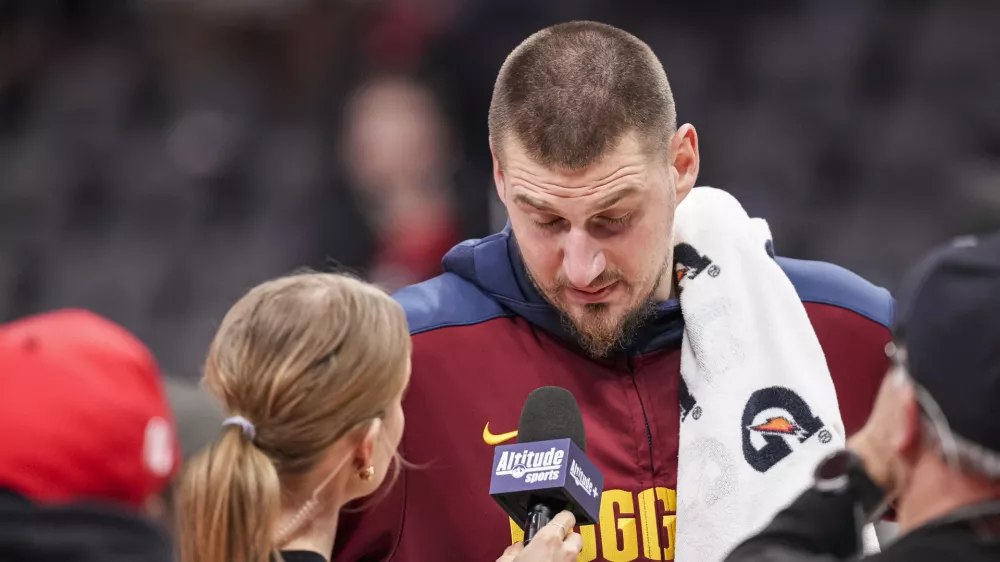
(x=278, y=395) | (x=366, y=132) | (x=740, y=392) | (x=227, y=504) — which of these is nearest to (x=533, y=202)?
(x=740, y=392)

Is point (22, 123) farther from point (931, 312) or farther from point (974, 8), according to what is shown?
point (931, 312)

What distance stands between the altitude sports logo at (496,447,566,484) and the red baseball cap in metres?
0.51

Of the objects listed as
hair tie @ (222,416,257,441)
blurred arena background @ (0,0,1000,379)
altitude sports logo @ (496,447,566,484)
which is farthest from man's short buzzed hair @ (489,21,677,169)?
blurred arena background @ (0,0,1000,379)

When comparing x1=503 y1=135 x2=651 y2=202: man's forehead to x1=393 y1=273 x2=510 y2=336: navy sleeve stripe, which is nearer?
x1=503 y1=135 x2=651 y2=202: man's forehead

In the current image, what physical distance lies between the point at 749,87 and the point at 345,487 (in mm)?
2803

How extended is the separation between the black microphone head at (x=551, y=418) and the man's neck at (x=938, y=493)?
1.65ft

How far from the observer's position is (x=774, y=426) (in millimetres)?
1945

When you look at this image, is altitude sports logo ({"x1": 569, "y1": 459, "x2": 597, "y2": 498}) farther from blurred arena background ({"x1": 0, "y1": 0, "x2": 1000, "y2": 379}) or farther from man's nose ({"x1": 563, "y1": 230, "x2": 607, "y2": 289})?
blurred arena background ({"x1": 0, "y1": 0, "x2": 1000, "y2": 379})

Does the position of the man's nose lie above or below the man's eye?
below

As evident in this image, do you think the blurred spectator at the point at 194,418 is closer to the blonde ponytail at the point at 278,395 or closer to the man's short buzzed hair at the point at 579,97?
the blonde ponytail at the point at 278,395

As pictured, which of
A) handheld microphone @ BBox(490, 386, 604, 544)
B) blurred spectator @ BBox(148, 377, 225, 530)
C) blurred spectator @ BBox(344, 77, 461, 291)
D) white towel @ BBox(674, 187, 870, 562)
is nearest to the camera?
blurred spectator @ BBox(148, 377, 225, 530)

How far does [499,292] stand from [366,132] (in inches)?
82.6

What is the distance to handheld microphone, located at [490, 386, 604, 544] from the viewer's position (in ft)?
5.31

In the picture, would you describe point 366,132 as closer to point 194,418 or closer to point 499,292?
point 499,292
